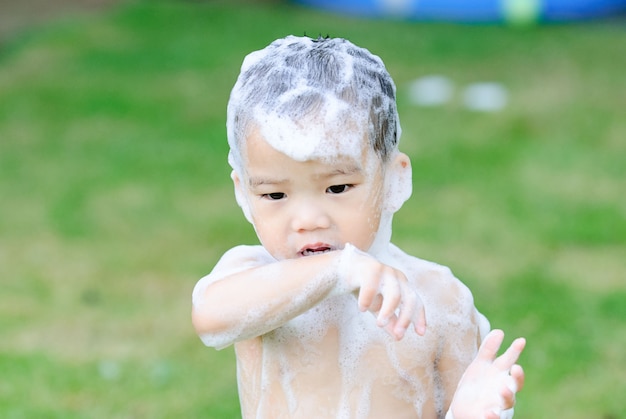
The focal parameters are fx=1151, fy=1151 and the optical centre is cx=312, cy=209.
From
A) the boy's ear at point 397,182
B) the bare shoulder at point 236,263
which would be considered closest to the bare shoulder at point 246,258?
the bare shoulder at point 236,263

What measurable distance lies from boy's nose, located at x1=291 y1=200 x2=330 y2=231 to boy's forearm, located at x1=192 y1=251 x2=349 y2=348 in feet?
0.27

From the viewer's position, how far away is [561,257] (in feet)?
20.7

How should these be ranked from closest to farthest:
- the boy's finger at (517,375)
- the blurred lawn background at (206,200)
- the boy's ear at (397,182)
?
the boy's finger at (517,375) → the boy's ear at (397,182) → the blurred lawn background at (206,200)

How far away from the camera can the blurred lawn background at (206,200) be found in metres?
5.14

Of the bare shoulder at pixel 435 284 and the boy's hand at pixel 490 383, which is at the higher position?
the bare shoulder at pixel 435 284

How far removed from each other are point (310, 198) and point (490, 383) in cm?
58

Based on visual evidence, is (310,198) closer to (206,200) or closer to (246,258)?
(246,258)

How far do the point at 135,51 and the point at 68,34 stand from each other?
885mm

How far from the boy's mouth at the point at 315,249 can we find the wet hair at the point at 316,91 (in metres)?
0.25

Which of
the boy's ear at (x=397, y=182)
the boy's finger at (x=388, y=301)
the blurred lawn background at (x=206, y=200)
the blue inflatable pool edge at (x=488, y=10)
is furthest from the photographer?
the blue inflatable pool edge at (x=488, y=10)

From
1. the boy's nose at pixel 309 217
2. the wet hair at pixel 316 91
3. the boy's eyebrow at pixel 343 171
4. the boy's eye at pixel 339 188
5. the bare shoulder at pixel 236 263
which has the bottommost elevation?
the bare shoulder at pixel 236 263

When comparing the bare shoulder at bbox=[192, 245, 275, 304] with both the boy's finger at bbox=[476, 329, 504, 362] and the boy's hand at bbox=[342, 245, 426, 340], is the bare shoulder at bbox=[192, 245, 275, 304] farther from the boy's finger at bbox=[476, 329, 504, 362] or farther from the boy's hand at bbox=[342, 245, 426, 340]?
the boy's finger at bbox=[476, 329, 504, 362]

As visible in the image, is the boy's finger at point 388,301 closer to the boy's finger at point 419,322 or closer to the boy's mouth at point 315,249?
the boy's finger at point 419,322

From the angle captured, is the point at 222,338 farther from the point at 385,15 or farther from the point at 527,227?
the point at 385,15
